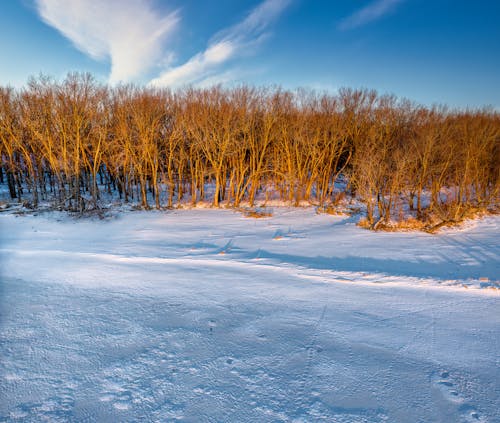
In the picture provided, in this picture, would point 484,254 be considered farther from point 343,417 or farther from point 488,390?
point 343,417

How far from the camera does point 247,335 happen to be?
601 centimetres

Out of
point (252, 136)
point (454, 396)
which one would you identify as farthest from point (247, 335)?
point (252, 136)

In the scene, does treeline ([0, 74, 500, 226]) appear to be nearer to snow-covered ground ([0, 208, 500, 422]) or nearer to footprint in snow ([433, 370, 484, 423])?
snow-covered ground ([0, 208, 500, 422])

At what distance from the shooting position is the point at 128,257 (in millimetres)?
11680

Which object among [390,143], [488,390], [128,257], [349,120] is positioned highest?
[349,120]

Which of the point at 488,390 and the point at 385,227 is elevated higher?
the point at 385,227

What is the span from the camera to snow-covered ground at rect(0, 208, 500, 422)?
13.8 ft

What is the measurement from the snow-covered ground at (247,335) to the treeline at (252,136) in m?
10.3

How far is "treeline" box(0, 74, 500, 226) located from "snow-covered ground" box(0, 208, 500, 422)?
33.7 ft

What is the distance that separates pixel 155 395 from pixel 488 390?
18.0ft

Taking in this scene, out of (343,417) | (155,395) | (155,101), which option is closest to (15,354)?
(155,395)

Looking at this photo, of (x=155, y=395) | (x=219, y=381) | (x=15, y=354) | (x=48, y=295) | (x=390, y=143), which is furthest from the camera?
(x=390, y=143)

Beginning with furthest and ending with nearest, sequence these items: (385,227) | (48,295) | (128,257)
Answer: (385,227) → (128,257) → (48,295)

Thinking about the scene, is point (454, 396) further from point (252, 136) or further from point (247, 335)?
point (252, 136)
